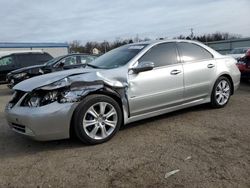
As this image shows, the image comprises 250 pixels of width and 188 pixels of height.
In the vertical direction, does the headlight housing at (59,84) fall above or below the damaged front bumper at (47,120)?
above

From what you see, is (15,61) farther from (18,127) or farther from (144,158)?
(144,158)

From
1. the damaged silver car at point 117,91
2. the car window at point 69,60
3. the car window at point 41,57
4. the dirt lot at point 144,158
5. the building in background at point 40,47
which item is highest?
the building in background at point 40,47

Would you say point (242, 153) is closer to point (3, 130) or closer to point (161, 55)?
point (161, 55)

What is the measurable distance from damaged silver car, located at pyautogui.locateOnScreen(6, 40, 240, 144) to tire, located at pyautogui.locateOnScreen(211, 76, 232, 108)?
2 centimetres

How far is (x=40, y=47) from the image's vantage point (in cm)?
4134

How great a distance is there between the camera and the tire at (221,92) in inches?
246

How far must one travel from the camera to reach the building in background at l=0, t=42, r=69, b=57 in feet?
128

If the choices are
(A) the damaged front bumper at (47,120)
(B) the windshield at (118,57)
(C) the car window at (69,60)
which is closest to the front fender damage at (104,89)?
(A) the damaged front bumper at (47,120)

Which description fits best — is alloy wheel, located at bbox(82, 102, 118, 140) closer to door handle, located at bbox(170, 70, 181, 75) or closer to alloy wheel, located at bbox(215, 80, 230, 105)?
door handle, located at bbox(170, 70, 181, 75)

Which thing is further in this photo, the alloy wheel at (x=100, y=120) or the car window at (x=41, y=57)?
the car window at (x=41, y=57)

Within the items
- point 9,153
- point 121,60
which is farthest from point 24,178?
point 121,60

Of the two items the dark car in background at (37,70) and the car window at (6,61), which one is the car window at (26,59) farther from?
the dark car in background at (37,70)

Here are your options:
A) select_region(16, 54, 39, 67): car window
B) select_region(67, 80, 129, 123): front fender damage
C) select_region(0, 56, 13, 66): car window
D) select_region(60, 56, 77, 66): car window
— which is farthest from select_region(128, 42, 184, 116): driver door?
select_region(0, 56, 13, 66): car window

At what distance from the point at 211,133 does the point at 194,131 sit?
28 centimetres
